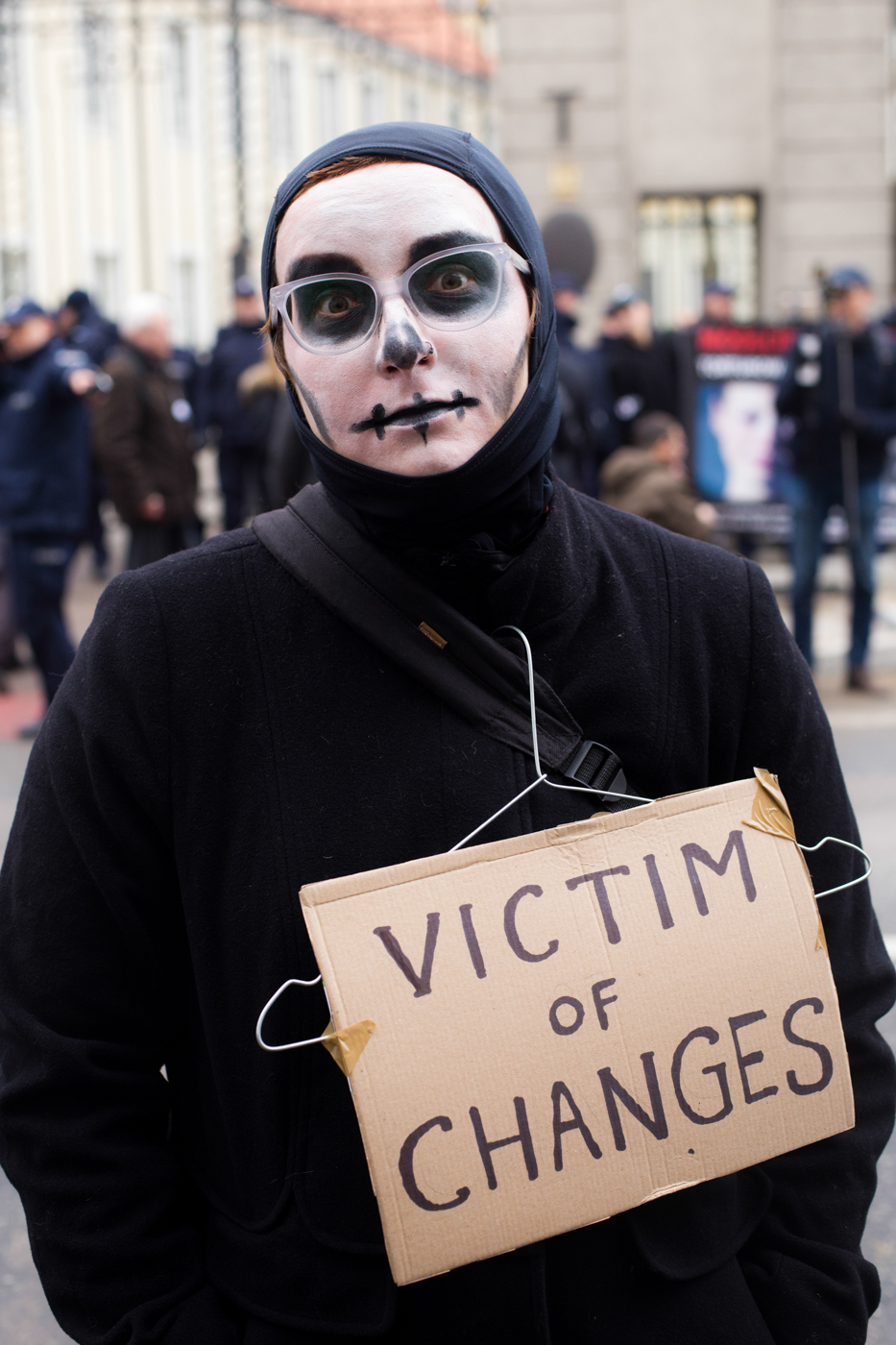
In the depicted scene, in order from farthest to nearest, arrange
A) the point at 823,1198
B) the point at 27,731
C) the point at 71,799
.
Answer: the point at 27,731 < the point at 823,1198 < the point at 71,799

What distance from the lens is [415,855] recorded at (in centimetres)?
142

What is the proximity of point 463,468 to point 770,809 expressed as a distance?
461 millimetres

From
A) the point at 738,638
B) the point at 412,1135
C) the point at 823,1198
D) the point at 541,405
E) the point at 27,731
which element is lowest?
the point at 27,731

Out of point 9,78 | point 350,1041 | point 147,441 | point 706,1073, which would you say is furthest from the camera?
point 9,78

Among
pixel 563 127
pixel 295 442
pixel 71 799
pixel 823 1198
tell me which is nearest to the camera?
pixel 71 799

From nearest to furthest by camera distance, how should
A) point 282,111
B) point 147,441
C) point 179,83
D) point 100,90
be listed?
point 147,441 → point 100,90 → point 179,83 → point 282,111

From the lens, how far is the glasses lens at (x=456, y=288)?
1419 millimetres

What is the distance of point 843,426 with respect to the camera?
7336mm

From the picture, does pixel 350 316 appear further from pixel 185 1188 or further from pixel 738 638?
pixel 185 1188

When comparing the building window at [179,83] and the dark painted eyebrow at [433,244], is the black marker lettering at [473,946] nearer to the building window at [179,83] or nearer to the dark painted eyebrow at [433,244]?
the dark painted eyebrow at [433,244]

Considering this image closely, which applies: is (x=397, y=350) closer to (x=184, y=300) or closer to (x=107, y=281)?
(x=107, y=281)

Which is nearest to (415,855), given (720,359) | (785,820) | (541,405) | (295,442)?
(785,820)

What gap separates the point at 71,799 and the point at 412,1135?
0.46 m

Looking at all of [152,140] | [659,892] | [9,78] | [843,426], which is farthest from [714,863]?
[152,140]
